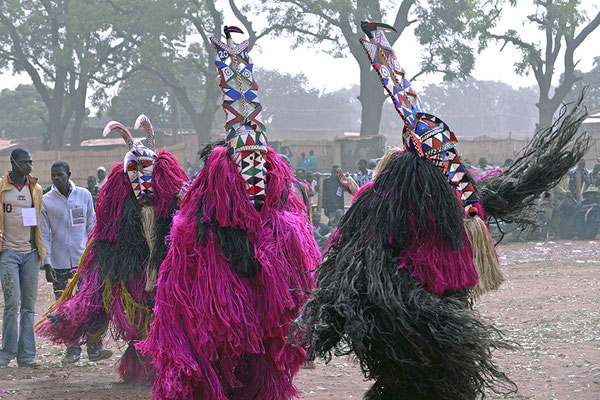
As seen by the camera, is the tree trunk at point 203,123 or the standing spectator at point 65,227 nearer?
the standing spectator at point 65,227

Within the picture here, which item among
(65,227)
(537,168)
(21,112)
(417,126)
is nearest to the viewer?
(417,126)

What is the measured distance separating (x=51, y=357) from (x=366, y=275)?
525 cm

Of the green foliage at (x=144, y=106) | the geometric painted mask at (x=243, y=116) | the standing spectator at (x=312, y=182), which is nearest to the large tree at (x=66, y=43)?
the green foliage at (x=144, y=106)

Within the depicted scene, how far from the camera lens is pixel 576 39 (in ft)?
94.5

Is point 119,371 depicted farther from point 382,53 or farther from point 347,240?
point 382,53

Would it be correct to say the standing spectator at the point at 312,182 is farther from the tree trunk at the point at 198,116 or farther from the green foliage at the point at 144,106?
the green foliage at the point at 144,106

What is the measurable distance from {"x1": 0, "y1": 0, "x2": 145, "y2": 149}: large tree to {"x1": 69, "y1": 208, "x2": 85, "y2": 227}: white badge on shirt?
24.1 m

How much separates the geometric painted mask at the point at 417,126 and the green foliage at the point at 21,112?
45.1 meters

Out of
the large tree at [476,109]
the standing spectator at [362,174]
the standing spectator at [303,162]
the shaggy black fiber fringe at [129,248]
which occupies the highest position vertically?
the large tree at [476,109]

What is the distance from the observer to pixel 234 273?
4594mm

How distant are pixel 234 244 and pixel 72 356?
3577 mm

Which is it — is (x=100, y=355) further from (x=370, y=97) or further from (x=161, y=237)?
(x=370, y=97)

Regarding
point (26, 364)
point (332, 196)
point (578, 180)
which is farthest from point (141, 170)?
point (578, 180)

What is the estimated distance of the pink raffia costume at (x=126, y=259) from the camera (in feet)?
20.1
